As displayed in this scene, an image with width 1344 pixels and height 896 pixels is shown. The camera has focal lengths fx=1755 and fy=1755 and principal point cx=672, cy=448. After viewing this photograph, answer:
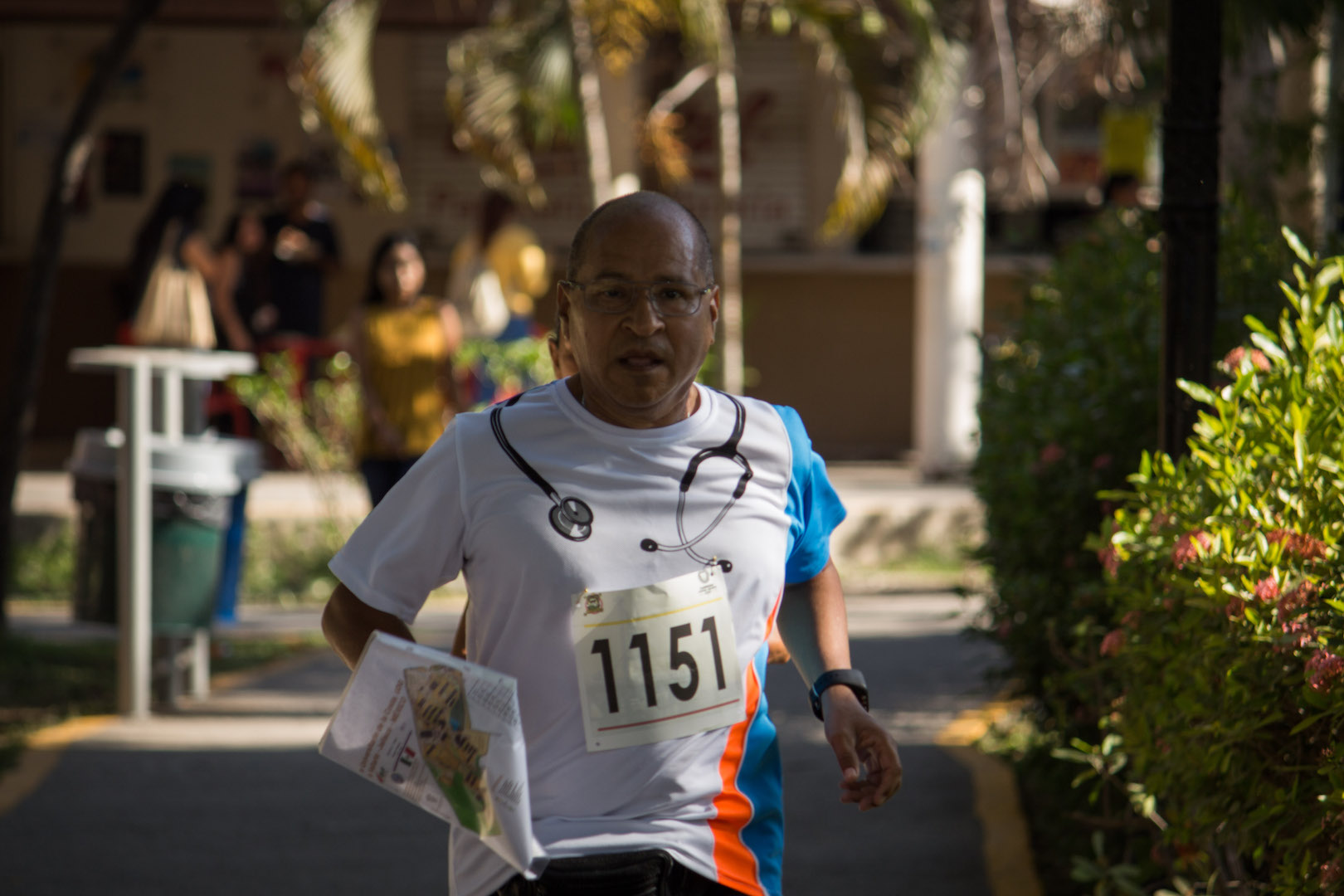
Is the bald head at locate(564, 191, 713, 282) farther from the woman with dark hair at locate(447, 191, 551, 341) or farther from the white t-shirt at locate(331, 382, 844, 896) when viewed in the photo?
the woman with dark hair at locate(447, 191, 551, 341)

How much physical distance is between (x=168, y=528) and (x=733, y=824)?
503cm

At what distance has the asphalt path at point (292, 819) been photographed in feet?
16.5

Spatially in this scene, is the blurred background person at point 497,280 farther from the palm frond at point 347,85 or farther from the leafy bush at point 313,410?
the palm frond at point 347,85

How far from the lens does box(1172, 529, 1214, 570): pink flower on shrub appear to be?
318 cm

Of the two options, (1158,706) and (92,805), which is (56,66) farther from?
(1158,706)

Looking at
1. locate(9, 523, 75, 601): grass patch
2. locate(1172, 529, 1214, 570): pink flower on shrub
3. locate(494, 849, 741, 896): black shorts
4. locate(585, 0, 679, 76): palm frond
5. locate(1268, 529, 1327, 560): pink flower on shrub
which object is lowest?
locate(9, 523, 75, 601): grass patch

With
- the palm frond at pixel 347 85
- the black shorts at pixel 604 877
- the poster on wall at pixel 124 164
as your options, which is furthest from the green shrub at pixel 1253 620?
the poster on wall at pixel 124 164

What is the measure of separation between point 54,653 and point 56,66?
7.43m

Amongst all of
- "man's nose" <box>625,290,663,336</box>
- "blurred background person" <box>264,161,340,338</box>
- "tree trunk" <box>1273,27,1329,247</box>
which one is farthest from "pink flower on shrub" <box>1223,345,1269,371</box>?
"blurred background person" <box>264,161,340,338</box>

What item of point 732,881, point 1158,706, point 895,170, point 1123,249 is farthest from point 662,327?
point 895,170

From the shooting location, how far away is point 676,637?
2.61 metres

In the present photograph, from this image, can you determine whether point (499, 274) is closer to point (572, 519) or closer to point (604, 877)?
point (572, 519)

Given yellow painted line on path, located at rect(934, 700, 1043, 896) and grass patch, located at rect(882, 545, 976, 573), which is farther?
grass patch, located at rect(882, 545, 976, 573)

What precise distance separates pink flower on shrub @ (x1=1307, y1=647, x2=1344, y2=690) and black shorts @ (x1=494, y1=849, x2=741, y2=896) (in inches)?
41.2
